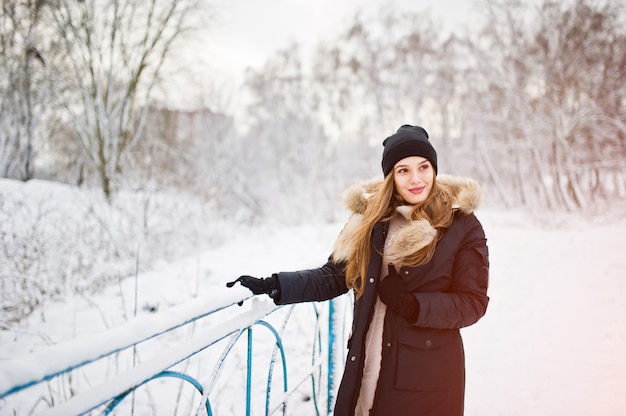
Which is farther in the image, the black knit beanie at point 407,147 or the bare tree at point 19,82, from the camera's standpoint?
the bare tree at point 19,82

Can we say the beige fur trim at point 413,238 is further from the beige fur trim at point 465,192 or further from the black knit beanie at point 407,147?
the black knit beanie at point 407,147

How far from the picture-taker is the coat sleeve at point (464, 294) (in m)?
1.28

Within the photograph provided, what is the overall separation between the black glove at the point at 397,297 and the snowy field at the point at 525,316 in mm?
679

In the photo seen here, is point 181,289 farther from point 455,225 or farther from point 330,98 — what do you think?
point 330,98

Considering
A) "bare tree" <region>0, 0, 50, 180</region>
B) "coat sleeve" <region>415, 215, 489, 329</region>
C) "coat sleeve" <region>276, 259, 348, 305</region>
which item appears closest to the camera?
"coat sleeve" <region>415, 215, 489, 329</region>

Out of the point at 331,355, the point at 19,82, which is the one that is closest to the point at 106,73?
the point at 19,82

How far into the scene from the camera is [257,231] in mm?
11602

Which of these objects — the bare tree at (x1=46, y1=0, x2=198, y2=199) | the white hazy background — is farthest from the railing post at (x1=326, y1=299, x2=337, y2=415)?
the bare tree at (x1=46, y1=0, x2=198, y2=199)

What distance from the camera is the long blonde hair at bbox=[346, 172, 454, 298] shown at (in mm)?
1422

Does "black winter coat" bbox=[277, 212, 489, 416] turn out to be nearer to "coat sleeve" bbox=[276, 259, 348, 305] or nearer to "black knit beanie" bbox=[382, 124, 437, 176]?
"coat sleeve" bbox=[276, 259, 348, 305]

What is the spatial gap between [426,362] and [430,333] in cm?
12

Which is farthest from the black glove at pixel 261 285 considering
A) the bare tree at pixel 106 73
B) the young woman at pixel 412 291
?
the bare tree at pixel 106 73

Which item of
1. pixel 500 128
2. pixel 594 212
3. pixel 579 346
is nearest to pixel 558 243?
pixel 594 212

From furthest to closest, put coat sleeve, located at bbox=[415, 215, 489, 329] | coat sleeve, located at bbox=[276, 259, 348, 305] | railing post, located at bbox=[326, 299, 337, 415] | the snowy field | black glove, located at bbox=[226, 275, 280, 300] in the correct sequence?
the snowy field
railing post, located at bbox=[326, 299, 337, 415]
coat sleeve, located at bbox=[276, 259, 348, 305]
black glove, located at bbox=[226, 275, 280, 300]
coat sleeve, located at bbox=[415, 215, 489, 329]
